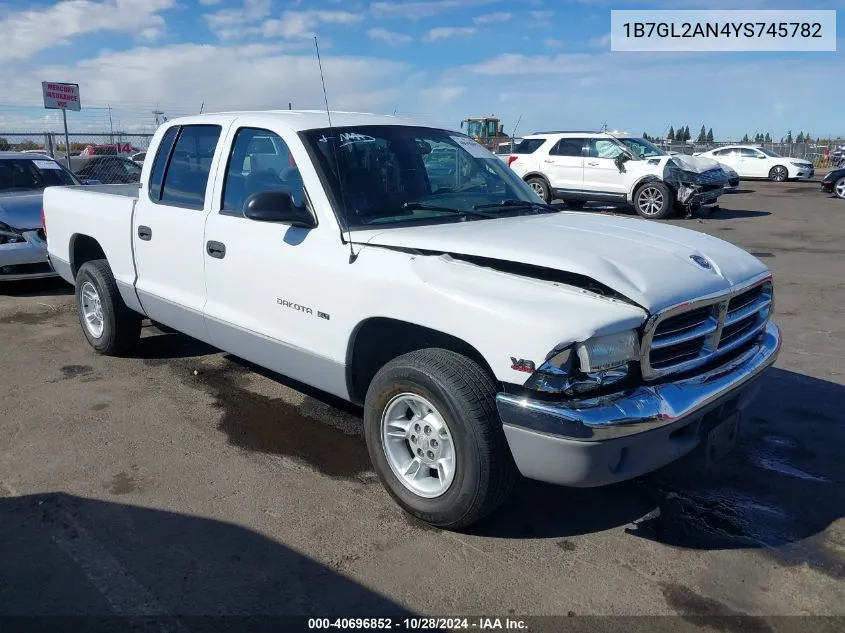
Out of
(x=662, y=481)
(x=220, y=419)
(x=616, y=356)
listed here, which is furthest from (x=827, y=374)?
(x=220, y=419)

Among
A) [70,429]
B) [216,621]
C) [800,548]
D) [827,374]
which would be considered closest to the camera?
[216,621]

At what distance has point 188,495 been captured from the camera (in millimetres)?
3809

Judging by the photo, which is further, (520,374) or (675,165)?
(675,165)

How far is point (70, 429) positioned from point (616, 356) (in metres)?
3.56

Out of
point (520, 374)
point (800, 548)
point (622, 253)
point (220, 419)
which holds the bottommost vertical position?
point (800, 548)

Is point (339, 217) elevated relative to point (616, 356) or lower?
elevated

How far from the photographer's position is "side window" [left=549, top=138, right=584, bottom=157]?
16953 millimetres

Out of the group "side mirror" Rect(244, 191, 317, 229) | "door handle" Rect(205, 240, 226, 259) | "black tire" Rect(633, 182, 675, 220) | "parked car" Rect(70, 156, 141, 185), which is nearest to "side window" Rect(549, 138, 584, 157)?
"black tire" Rect(633, 182, 675, 220)

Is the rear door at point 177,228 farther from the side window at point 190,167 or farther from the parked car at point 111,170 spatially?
the parked car at point 111,170

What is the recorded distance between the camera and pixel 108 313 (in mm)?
5832

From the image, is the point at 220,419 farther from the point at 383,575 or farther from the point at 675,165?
the point at 675,165

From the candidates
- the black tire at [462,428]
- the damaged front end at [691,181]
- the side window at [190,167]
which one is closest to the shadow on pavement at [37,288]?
the side window at [190,167]

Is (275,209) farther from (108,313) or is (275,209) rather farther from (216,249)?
(108,313)

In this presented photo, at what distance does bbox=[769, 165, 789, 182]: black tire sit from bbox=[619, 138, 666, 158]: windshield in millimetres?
14751
